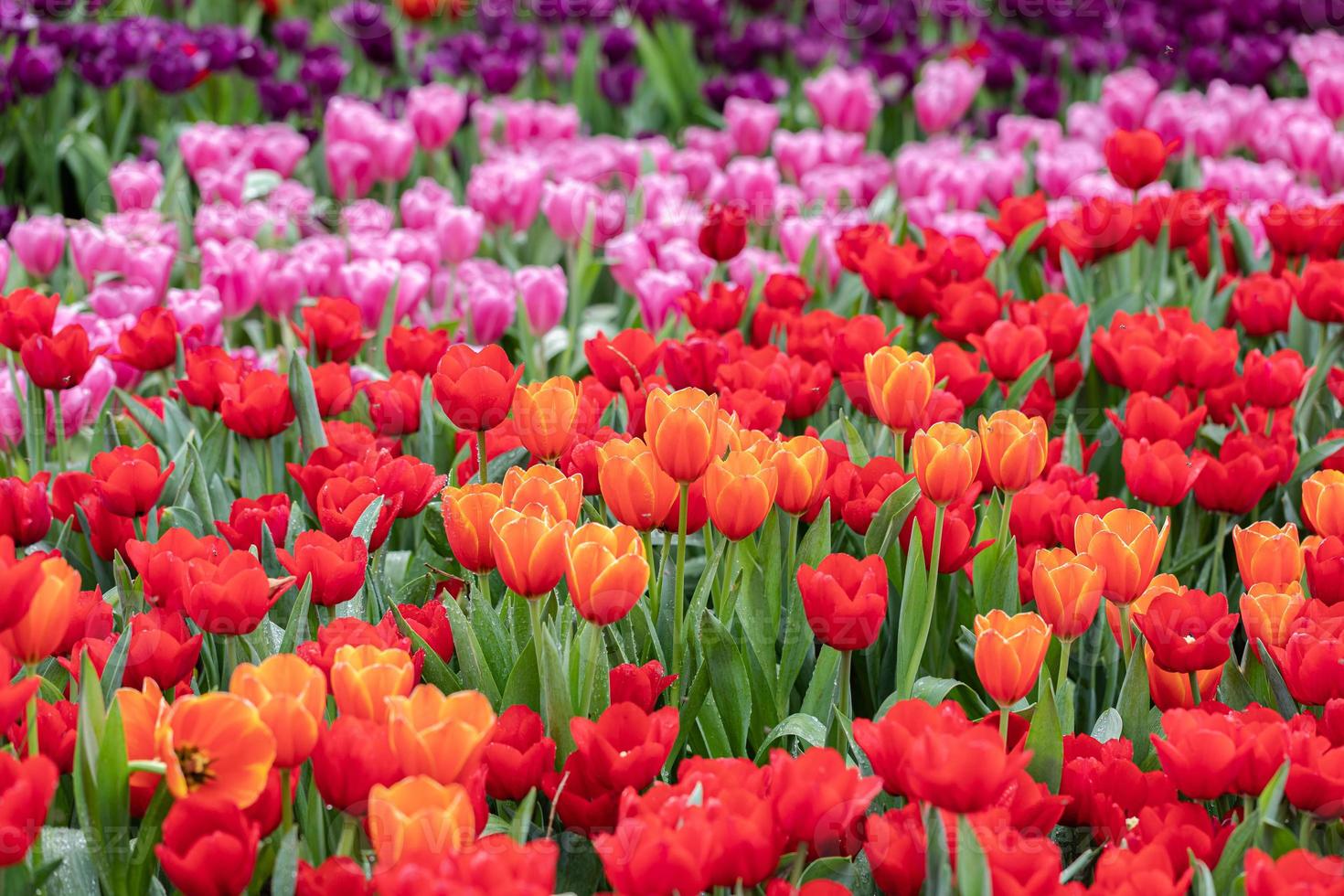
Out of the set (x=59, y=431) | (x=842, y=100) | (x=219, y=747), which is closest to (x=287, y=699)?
(x=219, y=747)

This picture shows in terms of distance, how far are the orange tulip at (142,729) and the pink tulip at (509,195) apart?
2.30 meters

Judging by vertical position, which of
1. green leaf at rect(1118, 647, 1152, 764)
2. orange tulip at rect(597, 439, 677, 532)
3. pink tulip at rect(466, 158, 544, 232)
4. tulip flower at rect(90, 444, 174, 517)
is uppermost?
orange tulip at rect(597, 439, 677, 532)

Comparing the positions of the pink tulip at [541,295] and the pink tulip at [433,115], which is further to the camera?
the pink tulip at [433,115]

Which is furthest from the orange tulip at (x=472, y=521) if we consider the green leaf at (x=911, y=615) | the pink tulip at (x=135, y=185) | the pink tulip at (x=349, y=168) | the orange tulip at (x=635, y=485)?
the pink tulip at (x=349, y=168)

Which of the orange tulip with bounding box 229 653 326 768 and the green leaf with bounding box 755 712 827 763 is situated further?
the green leaf with bounding box 755 712 827 763

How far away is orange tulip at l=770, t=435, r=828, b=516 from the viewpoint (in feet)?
5.09

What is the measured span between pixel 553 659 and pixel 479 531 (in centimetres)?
19

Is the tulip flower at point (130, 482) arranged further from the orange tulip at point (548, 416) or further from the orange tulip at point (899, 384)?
the orange tulip at point (899, 384)

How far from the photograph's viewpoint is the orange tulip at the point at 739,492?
4.77ft

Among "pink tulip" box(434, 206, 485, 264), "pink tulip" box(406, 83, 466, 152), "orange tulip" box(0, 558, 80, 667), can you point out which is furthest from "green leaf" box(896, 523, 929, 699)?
"pink tulip" box(406, 83, 466, 152)

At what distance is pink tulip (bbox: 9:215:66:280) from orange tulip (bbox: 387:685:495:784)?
2239 mm

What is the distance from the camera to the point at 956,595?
182 cm

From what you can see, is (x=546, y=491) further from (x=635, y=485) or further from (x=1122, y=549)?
(x=1122, y=549)

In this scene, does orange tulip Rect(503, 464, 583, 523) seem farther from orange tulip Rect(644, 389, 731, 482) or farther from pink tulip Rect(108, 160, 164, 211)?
pink tulip Rect(108, 160, 164, 211)
